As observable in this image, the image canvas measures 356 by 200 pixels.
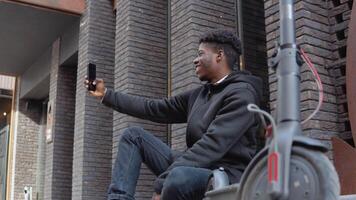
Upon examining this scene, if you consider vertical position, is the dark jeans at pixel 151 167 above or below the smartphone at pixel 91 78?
below

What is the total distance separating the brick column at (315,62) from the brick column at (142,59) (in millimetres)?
2647

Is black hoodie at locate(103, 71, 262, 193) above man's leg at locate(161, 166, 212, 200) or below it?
above

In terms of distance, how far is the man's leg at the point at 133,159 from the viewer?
2.54m

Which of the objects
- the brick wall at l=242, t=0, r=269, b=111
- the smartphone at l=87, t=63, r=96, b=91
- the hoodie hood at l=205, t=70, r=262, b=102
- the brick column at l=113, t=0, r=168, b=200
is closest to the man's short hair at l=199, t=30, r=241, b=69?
the hoodie hood at l=205, t=70, r=262, b=102

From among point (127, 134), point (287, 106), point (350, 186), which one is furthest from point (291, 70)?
point (350, 186)

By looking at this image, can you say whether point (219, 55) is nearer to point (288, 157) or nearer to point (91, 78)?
point (91, 78)

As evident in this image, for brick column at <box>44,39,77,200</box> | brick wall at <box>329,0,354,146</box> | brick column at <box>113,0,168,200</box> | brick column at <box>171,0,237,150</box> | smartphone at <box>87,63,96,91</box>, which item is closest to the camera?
smartphone at <box>87,63,96,91</box>

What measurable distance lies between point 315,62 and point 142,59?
121 inches

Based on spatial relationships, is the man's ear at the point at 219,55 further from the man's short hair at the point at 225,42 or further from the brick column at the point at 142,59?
the brick column at the point at 142,59

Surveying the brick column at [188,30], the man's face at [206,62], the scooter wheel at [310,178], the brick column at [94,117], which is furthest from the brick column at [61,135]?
the scooter wheel at [310,178]

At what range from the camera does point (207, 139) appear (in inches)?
98.9

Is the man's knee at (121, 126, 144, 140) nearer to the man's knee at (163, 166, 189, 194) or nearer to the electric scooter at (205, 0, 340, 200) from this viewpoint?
the man's knee at (163, 166, 189, 194)

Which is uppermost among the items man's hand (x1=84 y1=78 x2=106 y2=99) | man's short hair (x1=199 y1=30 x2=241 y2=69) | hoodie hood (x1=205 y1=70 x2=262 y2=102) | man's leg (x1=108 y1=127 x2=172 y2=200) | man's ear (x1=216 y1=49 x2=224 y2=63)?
man's short hair (x1=199 y1=30 x2=241 y2=69)

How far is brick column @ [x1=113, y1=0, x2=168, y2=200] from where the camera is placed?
670 centimetres
